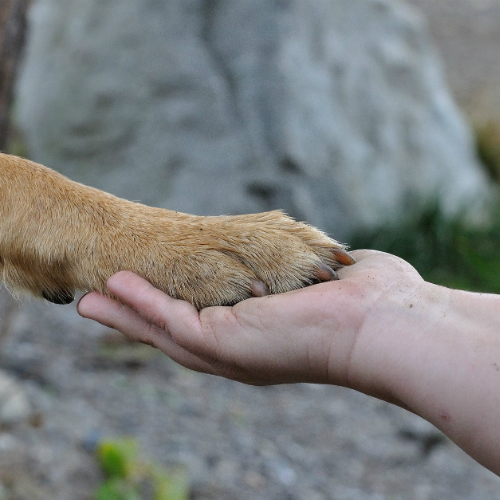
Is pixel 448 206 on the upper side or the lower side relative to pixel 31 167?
lower

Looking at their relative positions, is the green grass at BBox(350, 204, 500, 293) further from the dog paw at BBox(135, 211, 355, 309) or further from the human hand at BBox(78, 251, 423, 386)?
the human hand at BBox(78, 251, 423, 386)

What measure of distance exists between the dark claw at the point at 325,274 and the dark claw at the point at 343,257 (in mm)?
82

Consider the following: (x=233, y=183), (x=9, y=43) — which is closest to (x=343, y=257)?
(x=9, y=43)

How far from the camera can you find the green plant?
3309 mm

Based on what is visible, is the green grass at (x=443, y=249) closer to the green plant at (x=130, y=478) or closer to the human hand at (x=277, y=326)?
the green plant at (x=130, y=478)

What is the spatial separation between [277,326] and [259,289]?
0.30 meters

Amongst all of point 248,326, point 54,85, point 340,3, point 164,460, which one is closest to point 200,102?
point 54,85

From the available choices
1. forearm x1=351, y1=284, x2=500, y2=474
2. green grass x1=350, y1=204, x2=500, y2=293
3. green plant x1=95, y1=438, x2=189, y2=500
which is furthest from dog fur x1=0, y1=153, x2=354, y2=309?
green grass x1=350, y1=204, x2=500, y2=293

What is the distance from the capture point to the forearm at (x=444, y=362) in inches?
59.3

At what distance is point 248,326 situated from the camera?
1852mm

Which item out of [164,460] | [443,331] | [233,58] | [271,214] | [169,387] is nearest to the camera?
[443,331]

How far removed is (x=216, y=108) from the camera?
6.61 meters

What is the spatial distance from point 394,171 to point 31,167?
5.94 m

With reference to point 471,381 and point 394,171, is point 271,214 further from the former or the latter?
point 394,171
